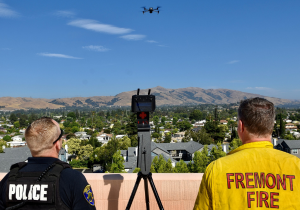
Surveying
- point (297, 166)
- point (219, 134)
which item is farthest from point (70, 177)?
point (219, 134)

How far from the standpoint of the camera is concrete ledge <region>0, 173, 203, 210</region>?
2699 mm

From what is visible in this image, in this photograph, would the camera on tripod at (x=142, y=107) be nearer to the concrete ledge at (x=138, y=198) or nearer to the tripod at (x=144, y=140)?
the tripod at (x=144, y=140)

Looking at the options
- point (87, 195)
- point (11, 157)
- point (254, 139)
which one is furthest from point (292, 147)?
point (87, 195)

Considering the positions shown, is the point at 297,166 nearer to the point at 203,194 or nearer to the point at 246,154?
the point at 246,154

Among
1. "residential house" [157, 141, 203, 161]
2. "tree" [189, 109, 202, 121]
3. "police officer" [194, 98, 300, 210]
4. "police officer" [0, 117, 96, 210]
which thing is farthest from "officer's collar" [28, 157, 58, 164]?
"tree" [189, 109, 202, 121]

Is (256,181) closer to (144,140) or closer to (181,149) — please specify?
(144,140)

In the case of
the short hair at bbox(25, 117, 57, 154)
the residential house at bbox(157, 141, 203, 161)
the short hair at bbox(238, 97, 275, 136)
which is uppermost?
the short hair at bbox(238, 97, 275, 136)

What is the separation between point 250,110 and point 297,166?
370mm

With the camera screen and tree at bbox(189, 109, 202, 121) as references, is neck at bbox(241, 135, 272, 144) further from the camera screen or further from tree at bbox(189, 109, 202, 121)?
tree at bbox(189, 109, 202, 121)

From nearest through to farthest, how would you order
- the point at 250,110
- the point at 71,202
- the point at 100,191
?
the point at 250,110 < the point at 71,202 < the point at 100,191

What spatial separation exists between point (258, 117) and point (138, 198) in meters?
1.84

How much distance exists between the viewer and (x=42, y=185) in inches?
57.0

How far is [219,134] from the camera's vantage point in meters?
42.8

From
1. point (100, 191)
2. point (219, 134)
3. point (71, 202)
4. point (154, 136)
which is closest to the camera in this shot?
point (71, 202)
